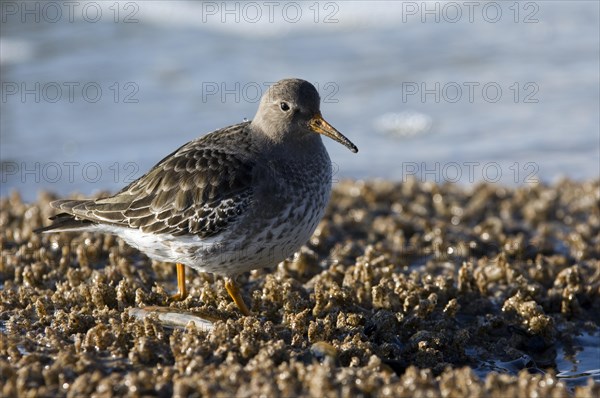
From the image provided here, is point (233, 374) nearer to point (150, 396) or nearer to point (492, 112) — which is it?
point (150, 396)

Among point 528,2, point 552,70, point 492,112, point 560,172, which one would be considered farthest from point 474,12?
point 560,172

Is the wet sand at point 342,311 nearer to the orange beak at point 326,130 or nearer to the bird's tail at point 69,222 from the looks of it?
the bird's tail at point 69,222

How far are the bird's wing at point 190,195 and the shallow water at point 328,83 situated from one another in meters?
5.57

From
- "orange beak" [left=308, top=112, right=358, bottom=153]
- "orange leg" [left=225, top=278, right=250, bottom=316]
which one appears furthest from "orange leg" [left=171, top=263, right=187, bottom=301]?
"orange beak" [left=308, top=112, right=358, bottom=153]

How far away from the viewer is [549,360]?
620 cm

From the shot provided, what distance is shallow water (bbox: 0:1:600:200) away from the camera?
12.9 meters

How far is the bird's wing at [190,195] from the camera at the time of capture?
606cm

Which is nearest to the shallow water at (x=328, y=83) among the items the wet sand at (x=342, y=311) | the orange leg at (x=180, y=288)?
the wet sand at (x=342, y=311)

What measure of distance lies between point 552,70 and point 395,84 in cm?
302

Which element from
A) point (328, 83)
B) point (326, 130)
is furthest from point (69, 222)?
point (328, 83)

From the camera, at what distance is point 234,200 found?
602 cm

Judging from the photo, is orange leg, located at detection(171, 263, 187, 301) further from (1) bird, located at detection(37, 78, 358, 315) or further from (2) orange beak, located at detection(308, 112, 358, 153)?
(2) orange beak, located at detection(308, 112, 358, 153)

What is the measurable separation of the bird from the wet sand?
0.38 metres

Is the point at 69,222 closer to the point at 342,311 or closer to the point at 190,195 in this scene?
the point at 190,195
